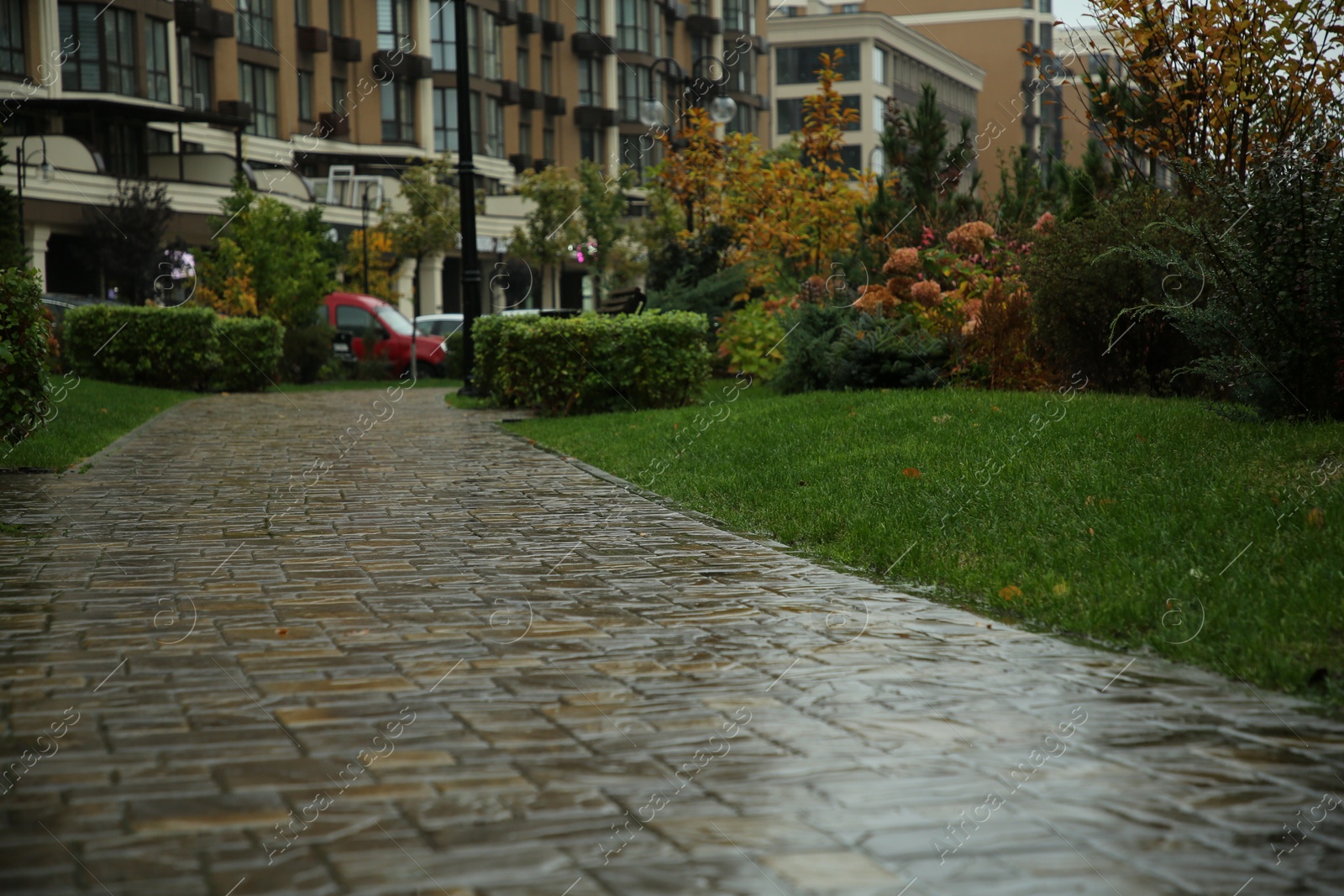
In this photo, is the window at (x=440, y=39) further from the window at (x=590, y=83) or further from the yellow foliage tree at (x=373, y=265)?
the yellow foliage tree at (x=373, y=265)

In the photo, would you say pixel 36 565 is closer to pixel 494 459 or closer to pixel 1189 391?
pixel 494 459

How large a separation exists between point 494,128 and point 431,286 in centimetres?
947

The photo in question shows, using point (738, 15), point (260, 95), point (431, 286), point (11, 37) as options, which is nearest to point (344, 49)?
point (260, 95)

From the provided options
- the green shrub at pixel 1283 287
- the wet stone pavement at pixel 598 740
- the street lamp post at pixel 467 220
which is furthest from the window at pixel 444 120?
the wet stone pavement at pixel 598 740

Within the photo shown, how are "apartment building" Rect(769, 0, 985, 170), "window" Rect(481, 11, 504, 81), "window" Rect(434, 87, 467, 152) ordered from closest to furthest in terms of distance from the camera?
1. "window" Rect(434, 87, 467, 152)
2. "window" Rect(481, 11, 504, 81)
3. "apartment building" Rect(769, 0, 985, 170)

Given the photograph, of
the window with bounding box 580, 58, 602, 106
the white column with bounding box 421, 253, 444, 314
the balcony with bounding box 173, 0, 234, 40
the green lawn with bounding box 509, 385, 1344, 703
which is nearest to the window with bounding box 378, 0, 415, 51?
the balcony with bounding box 173, 0, 234, 40

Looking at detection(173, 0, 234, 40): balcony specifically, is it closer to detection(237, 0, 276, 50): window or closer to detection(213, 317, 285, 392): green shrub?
detection(237, 0, 276, 50): window

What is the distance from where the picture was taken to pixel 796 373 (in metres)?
16.0

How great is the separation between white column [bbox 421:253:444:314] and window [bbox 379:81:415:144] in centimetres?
596

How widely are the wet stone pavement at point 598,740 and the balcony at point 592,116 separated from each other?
61.3 m

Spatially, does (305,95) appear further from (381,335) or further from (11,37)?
(381,335)

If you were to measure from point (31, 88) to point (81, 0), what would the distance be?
10.5 ft

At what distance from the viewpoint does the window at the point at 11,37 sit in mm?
39625

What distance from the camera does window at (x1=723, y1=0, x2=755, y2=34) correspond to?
8031 cm
